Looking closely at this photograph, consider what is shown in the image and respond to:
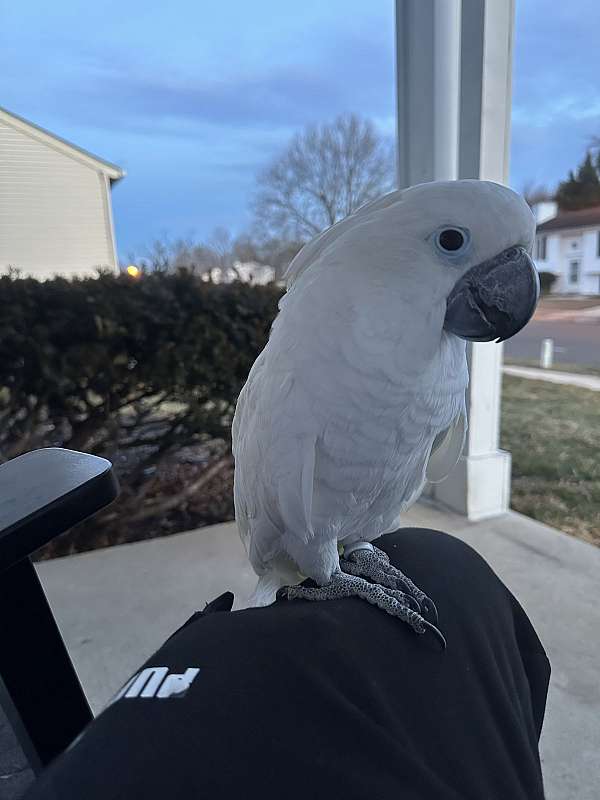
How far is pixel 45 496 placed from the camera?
0.61 metres

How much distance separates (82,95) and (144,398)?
1.40 metres

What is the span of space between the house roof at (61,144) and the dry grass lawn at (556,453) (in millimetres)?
2570

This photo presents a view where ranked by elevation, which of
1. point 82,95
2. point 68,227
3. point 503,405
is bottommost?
point 503,405

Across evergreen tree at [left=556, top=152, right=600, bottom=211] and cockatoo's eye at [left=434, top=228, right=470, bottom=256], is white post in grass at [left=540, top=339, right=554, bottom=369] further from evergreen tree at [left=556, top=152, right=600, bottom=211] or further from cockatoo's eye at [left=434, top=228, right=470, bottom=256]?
cockatoo's eye at [left=434, top=228, right=470, bottom=256]

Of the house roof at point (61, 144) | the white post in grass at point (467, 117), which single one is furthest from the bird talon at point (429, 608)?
the house roof at point (61, 144)

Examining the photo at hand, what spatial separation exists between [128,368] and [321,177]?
139 centimetres

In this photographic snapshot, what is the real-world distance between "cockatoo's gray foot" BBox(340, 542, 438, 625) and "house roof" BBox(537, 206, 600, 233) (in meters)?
2.20

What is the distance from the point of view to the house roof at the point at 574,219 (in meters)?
2.77

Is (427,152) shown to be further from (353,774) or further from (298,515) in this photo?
(353,774)

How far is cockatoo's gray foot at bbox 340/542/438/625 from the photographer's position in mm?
901

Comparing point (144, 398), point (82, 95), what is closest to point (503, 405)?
point (144, 398)

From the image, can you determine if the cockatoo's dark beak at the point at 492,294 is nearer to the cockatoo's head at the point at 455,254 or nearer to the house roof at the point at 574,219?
the cockatoo's head at the point at 455,254

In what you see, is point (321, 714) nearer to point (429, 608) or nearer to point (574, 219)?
point (429, 608)

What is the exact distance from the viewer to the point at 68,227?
8.77 ft
